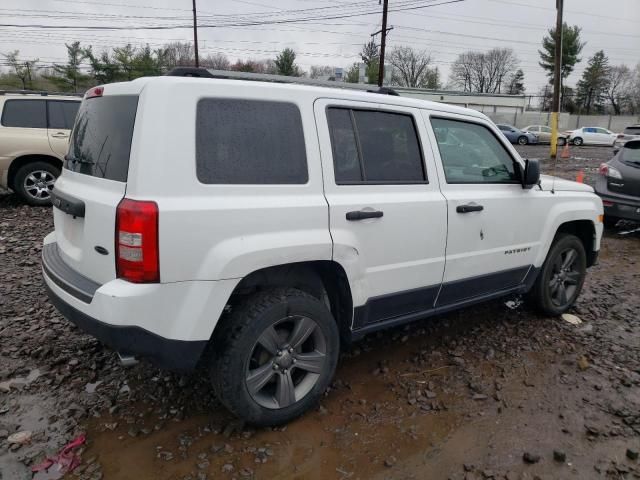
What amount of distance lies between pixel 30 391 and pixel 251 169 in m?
2.11

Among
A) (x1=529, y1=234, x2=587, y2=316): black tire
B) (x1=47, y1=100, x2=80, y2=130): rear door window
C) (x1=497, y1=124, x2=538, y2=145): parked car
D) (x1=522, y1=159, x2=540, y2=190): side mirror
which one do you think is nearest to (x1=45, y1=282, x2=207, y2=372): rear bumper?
(x1=522, y1=159, x2=540, y2=190): side mirror

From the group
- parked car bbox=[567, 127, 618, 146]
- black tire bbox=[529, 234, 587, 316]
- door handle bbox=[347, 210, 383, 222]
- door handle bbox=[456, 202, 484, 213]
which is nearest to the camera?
door handle bbox=[347, 210, 383, 222]

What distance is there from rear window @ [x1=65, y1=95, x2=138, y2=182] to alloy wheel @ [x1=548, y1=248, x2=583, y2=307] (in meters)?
3.65

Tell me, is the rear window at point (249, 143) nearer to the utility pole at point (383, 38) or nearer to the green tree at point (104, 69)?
the utility pole at point (383, 38)

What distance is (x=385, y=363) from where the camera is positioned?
3549 millimetres

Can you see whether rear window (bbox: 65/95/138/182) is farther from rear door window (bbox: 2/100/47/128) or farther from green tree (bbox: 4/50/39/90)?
green tree (bbox: 4/50/39/90)

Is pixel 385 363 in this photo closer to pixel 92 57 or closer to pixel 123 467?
pixel 123 467

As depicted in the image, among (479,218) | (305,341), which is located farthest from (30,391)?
(479,218)

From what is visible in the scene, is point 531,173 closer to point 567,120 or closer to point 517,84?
point 567,120

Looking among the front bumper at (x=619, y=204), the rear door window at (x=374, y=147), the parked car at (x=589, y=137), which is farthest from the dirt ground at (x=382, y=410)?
the parked car at (x=589, y=137)

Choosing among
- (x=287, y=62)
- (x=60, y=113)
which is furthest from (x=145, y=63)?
(x=60, y=113)

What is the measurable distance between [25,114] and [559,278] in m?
8.46

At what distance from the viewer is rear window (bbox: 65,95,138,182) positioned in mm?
2373

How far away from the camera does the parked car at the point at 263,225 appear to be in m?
2.26
